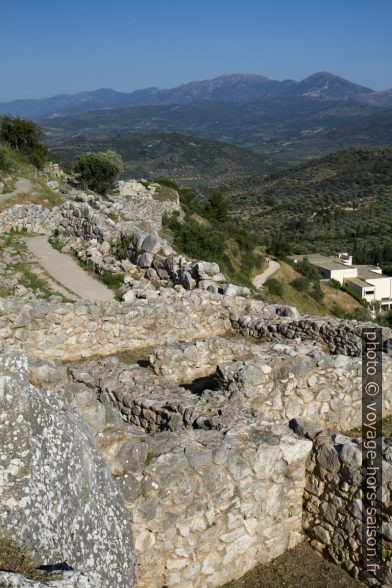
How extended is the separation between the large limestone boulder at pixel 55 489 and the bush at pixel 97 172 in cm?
3117

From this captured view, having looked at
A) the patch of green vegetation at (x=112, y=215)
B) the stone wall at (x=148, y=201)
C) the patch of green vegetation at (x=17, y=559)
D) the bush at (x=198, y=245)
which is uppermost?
the patch of green vegetation at (x=17, y=559)

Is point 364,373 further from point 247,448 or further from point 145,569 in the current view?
point 145,569

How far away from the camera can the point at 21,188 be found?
25797 millimetres

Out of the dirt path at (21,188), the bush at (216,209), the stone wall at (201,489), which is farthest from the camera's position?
the bush at (216,209)

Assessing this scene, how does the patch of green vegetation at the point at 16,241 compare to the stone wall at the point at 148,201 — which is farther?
the stone wall at the point at 148,201

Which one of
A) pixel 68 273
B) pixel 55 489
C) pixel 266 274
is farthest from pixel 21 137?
pixel 55 489

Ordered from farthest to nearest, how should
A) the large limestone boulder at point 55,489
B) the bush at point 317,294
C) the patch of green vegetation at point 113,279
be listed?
the bush at point 317,294 → the patch of green vegetation at point 113,279 → the large limestone boulder at point 55,489

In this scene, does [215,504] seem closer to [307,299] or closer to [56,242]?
[56,242]

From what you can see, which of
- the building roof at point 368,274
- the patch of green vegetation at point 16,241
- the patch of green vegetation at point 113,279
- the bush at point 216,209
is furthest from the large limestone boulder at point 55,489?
the building roof at point 368,274

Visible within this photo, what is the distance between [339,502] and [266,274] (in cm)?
3319

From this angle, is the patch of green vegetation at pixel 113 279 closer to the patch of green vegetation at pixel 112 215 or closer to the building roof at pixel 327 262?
the patch of green vegetation at pixel 112 215

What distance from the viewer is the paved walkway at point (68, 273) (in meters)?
14.9

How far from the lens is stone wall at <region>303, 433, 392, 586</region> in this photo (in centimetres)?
544

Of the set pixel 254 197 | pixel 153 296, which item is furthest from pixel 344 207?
pixel 153 296
